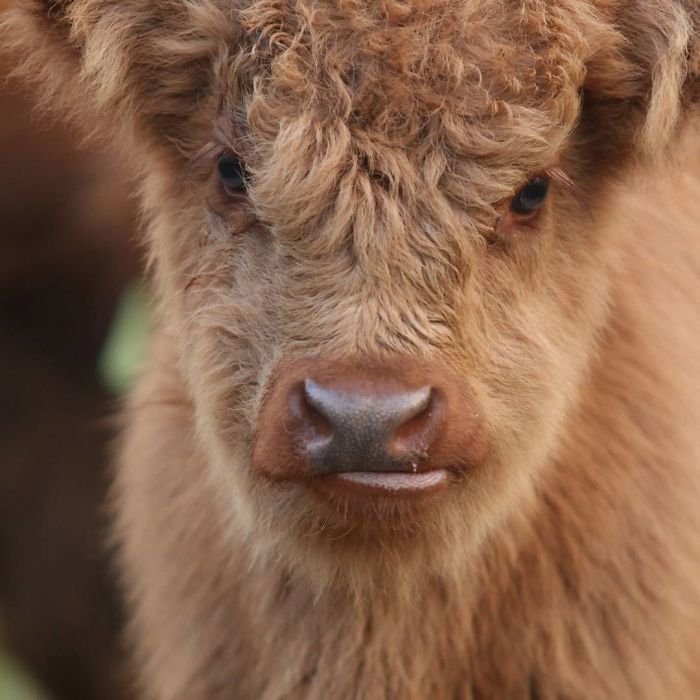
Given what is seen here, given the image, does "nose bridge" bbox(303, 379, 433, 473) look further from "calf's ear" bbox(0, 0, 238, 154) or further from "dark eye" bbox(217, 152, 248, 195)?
"calf's ear" bbox(0, 0, 238, 154)

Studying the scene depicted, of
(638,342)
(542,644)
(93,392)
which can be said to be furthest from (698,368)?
(93,392)

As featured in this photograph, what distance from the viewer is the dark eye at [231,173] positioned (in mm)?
3020

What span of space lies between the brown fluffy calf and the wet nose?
0.03m

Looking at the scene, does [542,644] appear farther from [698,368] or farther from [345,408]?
[345,408]

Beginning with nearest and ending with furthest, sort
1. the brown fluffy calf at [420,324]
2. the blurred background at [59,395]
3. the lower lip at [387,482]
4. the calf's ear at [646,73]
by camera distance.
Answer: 1. the lower lip at [387,482]
2. the brown fluffy calf at [420,324]
3. the calf's ear at [646,73]
4. the blurred background at [59,395]

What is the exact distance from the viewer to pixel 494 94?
2.85 meters

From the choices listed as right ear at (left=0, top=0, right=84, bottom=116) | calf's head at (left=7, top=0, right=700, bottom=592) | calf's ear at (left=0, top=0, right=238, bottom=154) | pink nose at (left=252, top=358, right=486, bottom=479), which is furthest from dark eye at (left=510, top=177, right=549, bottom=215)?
right ear at (left=0, top=0, right=84, bottom=116)

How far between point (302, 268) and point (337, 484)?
44 cm

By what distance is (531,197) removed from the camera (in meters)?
3.00

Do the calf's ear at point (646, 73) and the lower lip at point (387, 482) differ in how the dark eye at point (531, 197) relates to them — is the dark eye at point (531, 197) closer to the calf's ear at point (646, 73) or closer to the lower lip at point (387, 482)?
the calf's ear at point (646, 73)

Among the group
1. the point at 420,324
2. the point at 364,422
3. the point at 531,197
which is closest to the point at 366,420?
the point at 364,422

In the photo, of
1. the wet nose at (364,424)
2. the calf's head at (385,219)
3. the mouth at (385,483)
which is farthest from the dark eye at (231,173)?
the mouth at (385,483)

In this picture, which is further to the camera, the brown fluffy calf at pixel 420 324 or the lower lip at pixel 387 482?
the brown fluffy calf at pixel 420 324

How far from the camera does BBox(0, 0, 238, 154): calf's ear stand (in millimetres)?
3035
